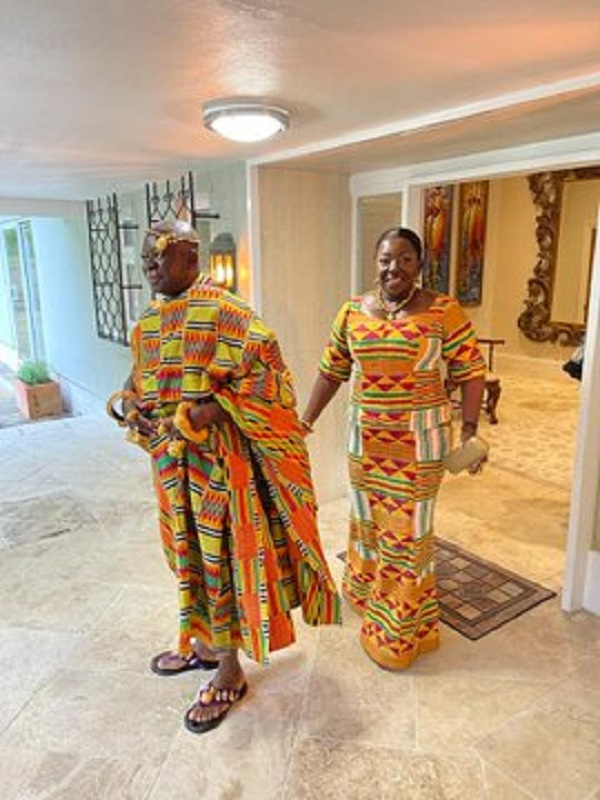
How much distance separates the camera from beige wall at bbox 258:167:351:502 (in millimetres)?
3084

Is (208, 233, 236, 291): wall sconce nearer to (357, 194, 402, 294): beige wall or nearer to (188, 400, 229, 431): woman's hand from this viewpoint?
(357, 194, 402, 294): beige wall

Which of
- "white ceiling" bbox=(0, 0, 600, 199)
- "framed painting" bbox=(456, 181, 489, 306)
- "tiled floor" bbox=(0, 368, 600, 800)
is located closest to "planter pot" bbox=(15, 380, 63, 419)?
"tiled floor" bbox=(0, 368, 600, 800)

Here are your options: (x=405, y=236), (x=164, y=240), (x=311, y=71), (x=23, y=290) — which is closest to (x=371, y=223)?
(x=405, y=236)

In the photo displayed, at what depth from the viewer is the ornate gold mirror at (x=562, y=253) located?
6312mm

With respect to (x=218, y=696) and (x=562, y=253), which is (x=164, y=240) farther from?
(x=562, y=253)

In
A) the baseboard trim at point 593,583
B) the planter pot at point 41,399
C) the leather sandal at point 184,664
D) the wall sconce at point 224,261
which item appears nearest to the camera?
the leather sandal at point 184,664

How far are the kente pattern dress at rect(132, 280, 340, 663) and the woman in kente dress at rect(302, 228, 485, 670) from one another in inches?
12.0

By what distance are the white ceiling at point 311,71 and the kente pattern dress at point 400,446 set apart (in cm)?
64

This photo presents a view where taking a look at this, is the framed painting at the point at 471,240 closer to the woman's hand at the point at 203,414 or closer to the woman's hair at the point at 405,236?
the woman's hair at the point at 405,236

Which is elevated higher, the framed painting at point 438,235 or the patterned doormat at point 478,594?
the framed painting at point 438,235

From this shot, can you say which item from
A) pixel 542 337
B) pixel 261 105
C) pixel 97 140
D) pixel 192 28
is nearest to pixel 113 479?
pixel 97 140

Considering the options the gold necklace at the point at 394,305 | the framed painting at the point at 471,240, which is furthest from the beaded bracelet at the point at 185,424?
the framed painting at the point at 471,240

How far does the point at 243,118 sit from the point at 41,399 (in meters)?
5.54

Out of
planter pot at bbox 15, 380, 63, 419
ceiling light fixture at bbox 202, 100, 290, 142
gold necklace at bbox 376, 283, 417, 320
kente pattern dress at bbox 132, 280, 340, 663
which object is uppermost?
ceiling light fixture at bbox 202, 100, 290, 142
